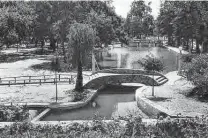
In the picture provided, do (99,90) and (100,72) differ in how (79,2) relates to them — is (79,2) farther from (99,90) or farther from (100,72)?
(99,90)

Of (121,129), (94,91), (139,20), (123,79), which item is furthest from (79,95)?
(139,20)

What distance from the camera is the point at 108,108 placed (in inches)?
1004

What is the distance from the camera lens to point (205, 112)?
69.4 feet

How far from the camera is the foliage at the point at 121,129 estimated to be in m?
13.3

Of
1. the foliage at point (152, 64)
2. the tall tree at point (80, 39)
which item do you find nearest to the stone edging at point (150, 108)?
the foliage at point (152, 64)

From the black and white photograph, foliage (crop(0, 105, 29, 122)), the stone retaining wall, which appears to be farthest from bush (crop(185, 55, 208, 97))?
foliage (crop(0, 105, 29, 122))

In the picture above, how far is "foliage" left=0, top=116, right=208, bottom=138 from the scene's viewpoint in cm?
1334

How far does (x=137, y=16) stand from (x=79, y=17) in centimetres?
7476

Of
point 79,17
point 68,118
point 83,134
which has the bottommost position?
point 68,118

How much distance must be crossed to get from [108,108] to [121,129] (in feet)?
39.0

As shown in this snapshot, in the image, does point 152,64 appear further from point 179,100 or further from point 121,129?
point 121,129

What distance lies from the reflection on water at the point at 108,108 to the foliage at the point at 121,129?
17.6 ft

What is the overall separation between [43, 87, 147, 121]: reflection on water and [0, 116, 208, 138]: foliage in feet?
17.6

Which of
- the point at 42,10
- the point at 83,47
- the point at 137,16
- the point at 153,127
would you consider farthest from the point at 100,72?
the point at 137,16
